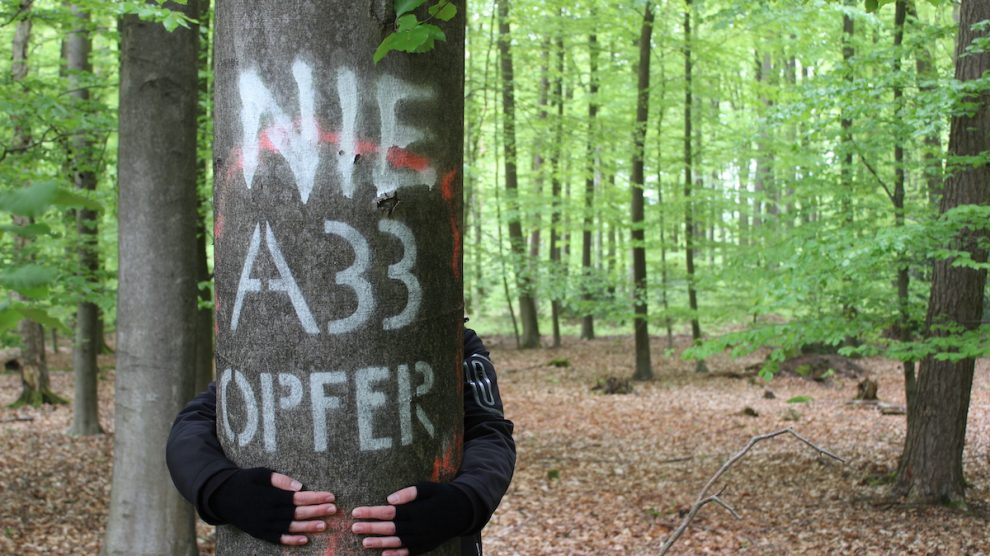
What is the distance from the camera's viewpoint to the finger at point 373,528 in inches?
53.1

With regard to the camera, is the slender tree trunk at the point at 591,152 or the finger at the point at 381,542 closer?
the finger at the point at 381,542

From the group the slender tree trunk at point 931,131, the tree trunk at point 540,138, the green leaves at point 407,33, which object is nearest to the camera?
the green leaves at point 407,33

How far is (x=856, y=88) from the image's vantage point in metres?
6.33

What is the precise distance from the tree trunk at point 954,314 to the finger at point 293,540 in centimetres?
618

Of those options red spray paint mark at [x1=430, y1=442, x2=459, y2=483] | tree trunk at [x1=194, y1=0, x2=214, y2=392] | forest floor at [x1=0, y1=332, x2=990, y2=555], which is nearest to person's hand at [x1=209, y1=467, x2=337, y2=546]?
red spray paint mark at [x1=430, y1=442, x2=459, y2=483]

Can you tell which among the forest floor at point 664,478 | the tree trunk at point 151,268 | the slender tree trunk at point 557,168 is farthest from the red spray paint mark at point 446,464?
the slender tree trunk at point 557,168

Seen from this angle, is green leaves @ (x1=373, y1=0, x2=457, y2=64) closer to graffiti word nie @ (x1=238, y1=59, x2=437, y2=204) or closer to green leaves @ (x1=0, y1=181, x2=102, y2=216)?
graffiti word nie @ (x1=238, y1=59, x2=437, y2=204)

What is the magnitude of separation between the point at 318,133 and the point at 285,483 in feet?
2.05

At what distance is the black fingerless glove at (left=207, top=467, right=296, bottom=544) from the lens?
1.35m

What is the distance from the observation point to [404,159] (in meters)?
1.40

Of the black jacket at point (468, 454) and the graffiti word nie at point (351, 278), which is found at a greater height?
the graffiti word nie at point (351, 278)

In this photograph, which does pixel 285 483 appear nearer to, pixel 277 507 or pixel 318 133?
pixel 277 507

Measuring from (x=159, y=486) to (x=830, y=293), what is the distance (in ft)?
19.9

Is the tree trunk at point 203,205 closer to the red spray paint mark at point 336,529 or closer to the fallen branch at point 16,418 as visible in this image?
the fallen branch at point 16,418
